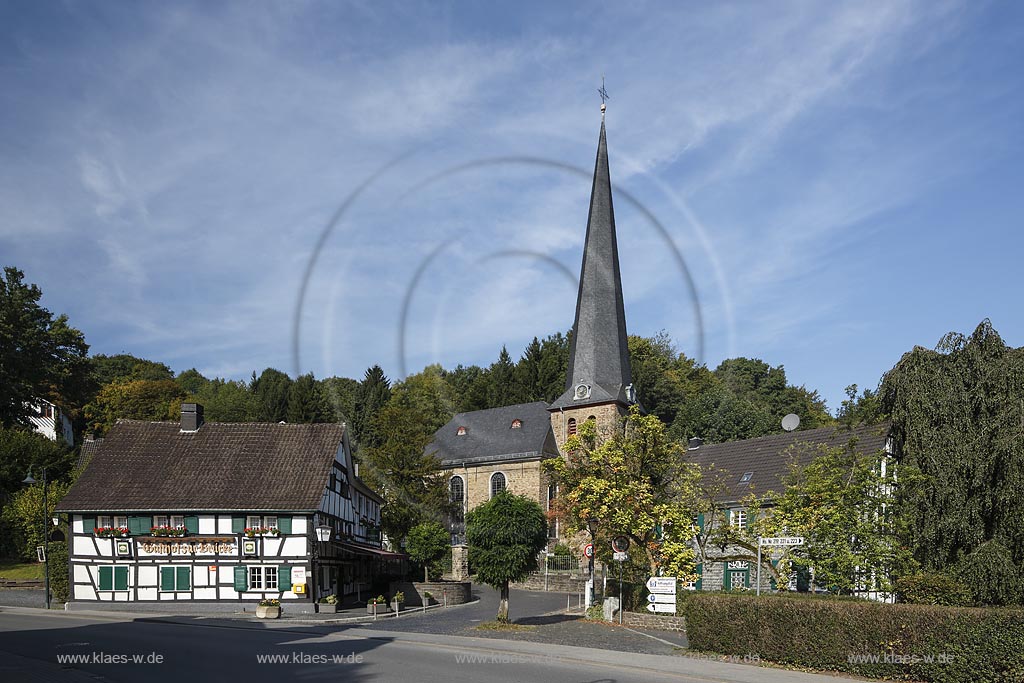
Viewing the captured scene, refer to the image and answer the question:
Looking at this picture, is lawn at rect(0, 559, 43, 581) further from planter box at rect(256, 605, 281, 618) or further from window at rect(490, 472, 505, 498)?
window at rect(490, 472, 505, 498)

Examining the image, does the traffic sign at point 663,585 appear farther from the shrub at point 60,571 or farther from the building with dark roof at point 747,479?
the shrub at point 60,571

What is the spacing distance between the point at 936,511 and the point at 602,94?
44.7 m

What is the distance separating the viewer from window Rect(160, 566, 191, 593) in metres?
37.3

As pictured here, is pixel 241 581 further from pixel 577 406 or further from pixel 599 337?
pixel 599 337

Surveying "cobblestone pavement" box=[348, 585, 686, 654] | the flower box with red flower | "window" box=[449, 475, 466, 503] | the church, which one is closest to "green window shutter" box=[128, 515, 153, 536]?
the flower box with red flower

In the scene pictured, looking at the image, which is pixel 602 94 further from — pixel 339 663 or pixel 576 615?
pixel 339 663

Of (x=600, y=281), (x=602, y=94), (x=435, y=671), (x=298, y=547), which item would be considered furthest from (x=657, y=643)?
(x=602, y=94)

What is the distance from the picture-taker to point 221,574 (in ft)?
123

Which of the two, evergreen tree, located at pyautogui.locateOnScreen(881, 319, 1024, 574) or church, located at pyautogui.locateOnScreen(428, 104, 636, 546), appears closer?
evergreen tree, located at pyautogui.locateOnScreen(881, 319, 1024, 574)

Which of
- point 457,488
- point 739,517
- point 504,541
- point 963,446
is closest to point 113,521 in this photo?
point 504,541

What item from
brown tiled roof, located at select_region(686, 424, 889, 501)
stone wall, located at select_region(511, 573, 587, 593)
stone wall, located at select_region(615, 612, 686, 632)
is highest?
brown tiled roof, located at select_region(686, 424, 889, 501)

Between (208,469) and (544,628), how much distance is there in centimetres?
1944

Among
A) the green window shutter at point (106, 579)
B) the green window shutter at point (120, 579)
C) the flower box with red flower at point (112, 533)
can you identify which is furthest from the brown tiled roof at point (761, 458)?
the green window shutter at point (106, 579)

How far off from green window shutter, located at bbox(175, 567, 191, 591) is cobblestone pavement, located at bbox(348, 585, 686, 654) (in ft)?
34.4
